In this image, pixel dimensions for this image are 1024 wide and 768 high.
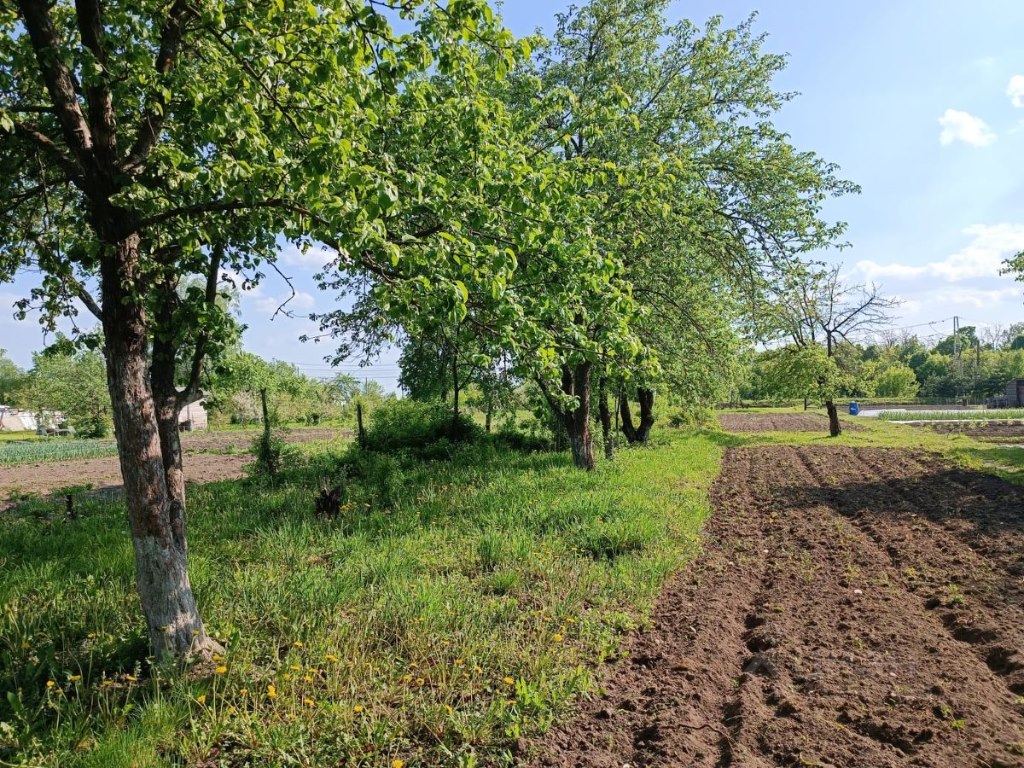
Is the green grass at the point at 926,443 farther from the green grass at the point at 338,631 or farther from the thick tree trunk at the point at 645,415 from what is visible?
the green grass at the point at 338,631

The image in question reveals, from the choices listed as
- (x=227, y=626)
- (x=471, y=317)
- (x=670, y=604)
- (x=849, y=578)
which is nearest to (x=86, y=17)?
(x=471, y=317)

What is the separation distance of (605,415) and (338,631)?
15.7m

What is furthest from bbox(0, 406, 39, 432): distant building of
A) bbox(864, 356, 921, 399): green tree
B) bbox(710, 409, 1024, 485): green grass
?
bbox(864, 356, 921, 399): green tree

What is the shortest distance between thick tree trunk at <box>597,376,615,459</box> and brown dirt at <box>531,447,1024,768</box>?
739 centimetres

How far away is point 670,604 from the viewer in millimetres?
5562

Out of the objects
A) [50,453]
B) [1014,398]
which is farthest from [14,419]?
[1014,398]

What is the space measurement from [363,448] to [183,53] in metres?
12.6

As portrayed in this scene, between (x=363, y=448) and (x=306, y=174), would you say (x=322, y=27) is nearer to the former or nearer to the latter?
(x=306, y=174)

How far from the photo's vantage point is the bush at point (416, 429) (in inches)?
656

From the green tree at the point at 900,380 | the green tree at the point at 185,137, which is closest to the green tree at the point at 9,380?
the green tree at the point at 185,137

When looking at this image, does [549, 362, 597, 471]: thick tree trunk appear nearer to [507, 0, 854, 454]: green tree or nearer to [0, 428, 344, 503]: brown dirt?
[507, 0, 854, 454]: green tree

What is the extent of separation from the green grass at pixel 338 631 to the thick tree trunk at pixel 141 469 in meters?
0.31

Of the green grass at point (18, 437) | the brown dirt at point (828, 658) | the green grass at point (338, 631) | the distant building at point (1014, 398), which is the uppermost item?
the green grass at point (18, 437)

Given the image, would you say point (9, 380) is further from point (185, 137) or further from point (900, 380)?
point (900, 380)
